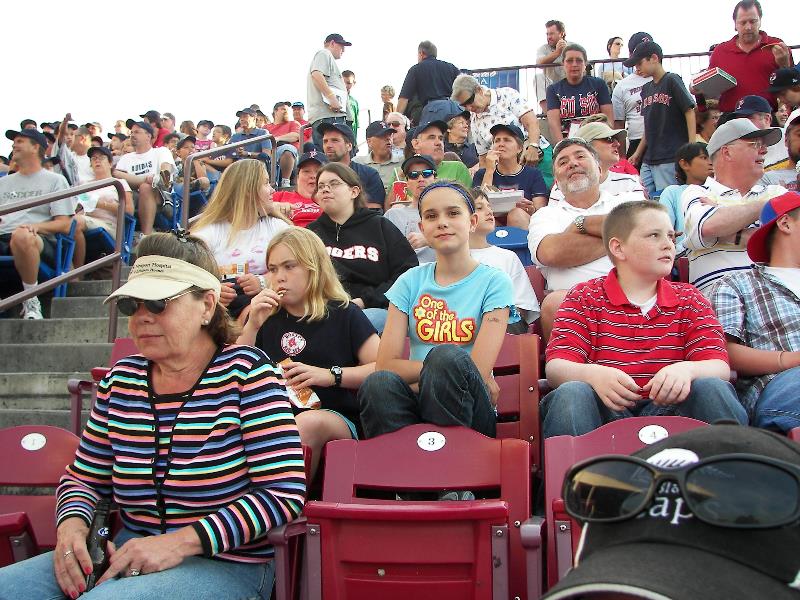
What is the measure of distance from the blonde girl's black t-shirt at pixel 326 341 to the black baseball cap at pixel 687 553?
280 cm

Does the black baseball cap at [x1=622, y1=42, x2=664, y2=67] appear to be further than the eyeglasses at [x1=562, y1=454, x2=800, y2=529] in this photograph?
Yes

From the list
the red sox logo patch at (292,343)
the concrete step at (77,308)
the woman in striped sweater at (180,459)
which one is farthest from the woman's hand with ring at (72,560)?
the concrete step at (77,308)

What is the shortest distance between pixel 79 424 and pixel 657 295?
8.62ft

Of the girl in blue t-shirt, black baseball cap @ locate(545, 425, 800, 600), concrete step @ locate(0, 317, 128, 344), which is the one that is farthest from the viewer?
concrete step @ locate(0, 317, 128, 344)

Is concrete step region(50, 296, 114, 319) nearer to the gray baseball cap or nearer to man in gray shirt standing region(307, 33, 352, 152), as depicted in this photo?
the gray baseball cap

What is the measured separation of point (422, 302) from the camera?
12.0 feet

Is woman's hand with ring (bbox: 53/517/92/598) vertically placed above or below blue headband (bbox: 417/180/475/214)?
below

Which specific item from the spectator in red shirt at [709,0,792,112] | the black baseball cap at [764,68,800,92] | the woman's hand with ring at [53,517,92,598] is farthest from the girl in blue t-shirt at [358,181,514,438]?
the spectator in red shirt at [709,0,792,112]

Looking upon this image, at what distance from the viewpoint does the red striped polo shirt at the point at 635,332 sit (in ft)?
10.8

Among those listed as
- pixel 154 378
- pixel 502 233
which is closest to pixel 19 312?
pixel 502 233

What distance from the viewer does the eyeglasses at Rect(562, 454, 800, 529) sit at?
0.69 metres

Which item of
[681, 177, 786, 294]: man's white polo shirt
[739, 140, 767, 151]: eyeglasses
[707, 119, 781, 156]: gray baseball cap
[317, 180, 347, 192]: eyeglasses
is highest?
[707, 119, 781, 156]: gray baseball cap

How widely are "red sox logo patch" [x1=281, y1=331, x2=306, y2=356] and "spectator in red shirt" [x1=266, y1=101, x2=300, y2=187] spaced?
6681 mm

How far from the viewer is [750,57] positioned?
911 centimetres
